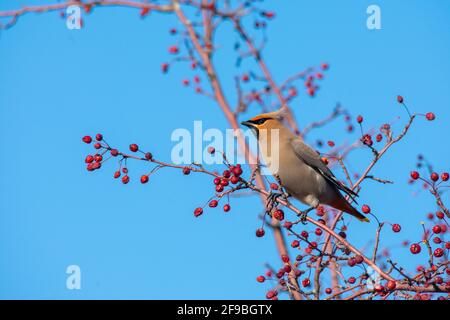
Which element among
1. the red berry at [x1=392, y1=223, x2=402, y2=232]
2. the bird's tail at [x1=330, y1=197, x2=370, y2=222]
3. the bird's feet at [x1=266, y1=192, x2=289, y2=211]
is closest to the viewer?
the red berry at [x1=392, y1=223, x2=402, y2=232]

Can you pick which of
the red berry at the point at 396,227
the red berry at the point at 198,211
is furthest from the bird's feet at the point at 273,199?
the red berry at the point at 396,227

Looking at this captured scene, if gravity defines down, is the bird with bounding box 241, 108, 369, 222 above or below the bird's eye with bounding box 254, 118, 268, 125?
below

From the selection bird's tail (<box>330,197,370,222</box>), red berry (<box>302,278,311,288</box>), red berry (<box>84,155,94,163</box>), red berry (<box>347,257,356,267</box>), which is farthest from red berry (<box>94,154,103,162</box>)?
bird's tail (<box>330,197,370,222</box>)

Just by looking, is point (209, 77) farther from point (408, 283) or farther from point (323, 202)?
point (408, 283)

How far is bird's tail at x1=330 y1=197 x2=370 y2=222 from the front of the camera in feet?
14.7

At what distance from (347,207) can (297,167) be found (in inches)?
17.1

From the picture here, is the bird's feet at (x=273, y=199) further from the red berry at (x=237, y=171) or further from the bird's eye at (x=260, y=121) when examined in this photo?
the bird's eye at (x=260, y=121)

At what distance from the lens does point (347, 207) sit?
14.8 feet

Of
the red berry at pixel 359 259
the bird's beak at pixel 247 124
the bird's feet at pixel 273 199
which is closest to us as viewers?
the red berry at pixel 359 259

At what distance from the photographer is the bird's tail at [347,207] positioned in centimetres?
449

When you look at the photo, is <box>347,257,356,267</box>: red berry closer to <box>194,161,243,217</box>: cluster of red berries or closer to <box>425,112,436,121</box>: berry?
<box>194,161,243,217</box>: cluster of red berries

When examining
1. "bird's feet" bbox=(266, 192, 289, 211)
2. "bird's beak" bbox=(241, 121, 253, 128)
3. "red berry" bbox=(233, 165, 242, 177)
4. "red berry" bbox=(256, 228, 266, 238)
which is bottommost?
"red berry" bbox=(256, 228, 266, 238)

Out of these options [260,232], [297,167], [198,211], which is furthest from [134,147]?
[297,167]
